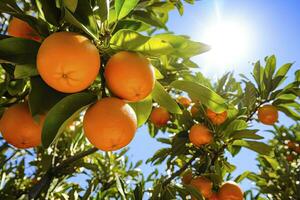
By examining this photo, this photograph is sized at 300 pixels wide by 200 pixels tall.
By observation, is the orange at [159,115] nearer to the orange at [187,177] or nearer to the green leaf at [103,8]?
the orange at [187,177]

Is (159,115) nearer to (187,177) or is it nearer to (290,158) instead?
(187,177)

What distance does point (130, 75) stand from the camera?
1.42 metres

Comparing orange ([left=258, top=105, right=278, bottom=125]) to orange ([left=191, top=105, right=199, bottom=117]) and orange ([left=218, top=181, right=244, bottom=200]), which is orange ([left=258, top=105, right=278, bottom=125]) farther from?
orange ([left=218, top=181, right=244, bottom=200])

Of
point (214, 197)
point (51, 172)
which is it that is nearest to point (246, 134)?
point (214, 197)

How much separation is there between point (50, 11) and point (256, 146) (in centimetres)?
209

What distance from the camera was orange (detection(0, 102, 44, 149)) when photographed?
161 centimetres

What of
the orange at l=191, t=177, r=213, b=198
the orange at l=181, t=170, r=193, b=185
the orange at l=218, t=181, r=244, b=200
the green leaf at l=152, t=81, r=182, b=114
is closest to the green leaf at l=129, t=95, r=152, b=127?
the green leaf at l=152, t=81, r=182, b=114

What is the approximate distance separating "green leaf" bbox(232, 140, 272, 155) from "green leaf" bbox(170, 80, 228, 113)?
4.13 ft

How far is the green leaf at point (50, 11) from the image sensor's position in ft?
5.15

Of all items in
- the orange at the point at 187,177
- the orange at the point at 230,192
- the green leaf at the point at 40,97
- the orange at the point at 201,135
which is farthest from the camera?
the orange at the point at 187,177

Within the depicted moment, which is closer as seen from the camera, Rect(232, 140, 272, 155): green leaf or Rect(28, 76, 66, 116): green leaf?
Rect(28, 76, 66, 116): green leaf

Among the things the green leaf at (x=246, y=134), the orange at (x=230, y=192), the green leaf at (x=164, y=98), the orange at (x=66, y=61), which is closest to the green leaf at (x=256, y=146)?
the green leaf at (x=246, y=134)

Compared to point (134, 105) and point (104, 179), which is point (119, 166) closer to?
point (104, 179)

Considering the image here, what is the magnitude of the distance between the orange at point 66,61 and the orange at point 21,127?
33 centimetres
